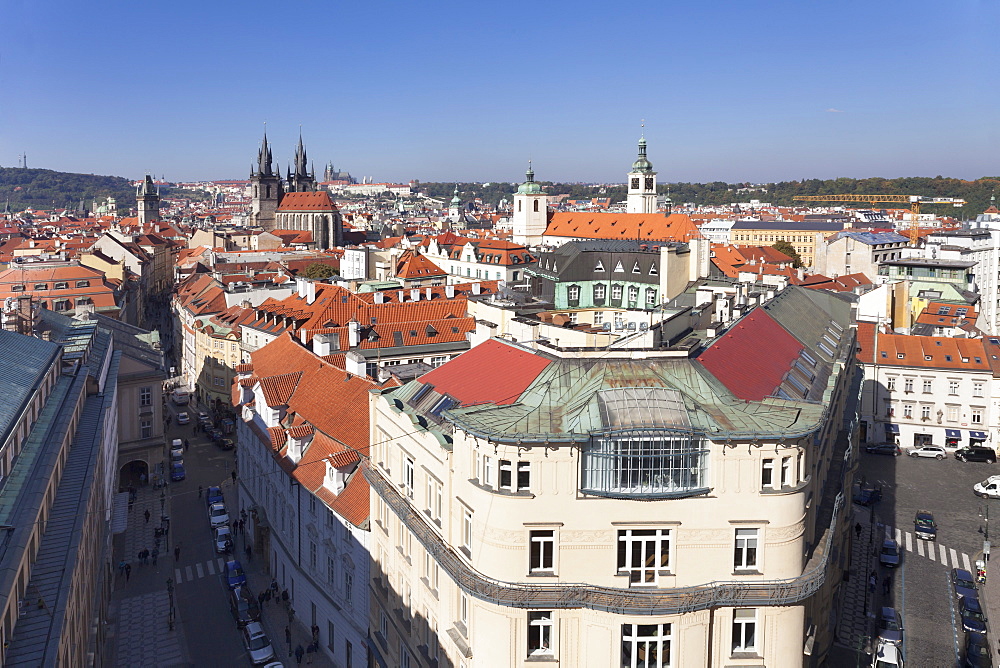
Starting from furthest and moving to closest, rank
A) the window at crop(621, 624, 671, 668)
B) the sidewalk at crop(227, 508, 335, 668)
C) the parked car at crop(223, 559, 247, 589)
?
the parked car at crop(223, 559, 247, 589), the sidewalk at crop(227, 508, 335, 668), the window at crop(621, 624, 671, 668)

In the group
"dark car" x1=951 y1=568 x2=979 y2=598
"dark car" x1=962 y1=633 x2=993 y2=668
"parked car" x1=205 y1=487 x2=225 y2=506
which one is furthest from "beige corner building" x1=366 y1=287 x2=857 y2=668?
"parked car" x1=205 y1=487 x2=225 y2=506

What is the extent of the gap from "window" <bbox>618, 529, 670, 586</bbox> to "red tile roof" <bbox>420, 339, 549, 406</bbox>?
4732 millimetres

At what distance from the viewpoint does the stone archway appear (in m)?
52.5

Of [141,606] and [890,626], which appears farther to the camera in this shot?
[141,606]

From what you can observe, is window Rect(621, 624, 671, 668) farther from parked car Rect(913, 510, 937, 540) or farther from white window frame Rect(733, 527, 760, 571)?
parked car Rect(913, 510, 937, 540)

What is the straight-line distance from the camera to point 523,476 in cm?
2070

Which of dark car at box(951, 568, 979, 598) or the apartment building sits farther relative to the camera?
the apartment building

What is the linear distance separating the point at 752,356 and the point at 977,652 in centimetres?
1519

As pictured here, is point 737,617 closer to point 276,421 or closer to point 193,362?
point 276,421

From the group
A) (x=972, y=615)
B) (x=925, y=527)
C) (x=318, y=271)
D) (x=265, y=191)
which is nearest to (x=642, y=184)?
(x=318, y=271)

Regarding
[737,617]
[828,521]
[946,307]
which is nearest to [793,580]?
[737,617]

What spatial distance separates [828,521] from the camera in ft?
84.9

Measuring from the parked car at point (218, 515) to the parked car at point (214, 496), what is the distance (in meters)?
0.39

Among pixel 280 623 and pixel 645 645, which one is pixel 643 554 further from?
pixel 280 623
